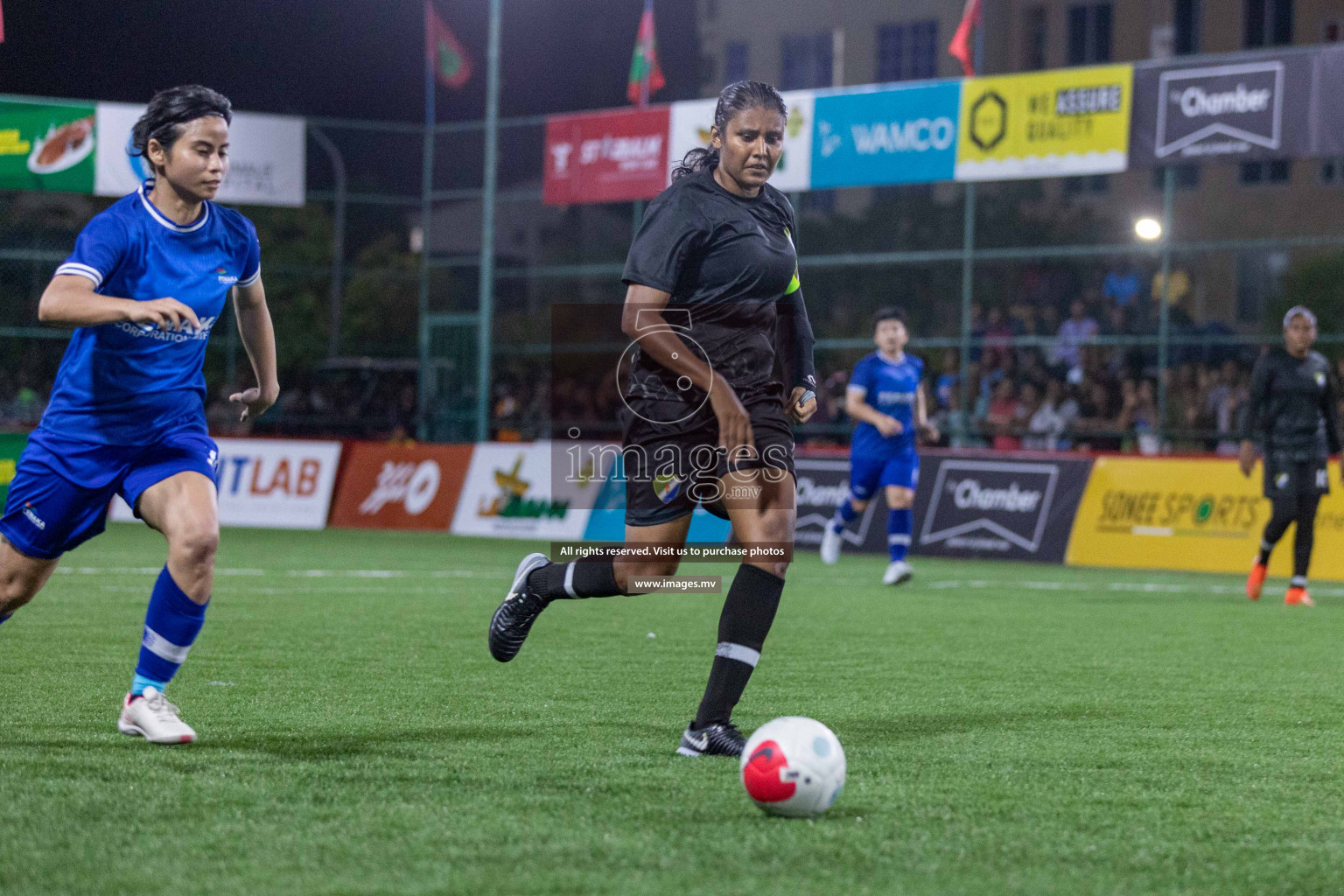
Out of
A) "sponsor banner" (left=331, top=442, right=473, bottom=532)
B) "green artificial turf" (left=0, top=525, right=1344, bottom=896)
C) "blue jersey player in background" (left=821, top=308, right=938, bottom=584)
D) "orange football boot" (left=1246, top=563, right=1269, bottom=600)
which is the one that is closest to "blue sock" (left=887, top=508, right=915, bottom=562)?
"blue jersey player in background" (left=821, top=308, right=938, bottom=584)

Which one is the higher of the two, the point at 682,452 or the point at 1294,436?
the point at 682,452

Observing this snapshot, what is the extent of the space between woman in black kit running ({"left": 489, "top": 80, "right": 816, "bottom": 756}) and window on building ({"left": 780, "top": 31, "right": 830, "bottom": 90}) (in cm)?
4311

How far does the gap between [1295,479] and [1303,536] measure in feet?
1.45

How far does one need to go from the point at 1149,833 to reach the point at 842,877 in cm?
102

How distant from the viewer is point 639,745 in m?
5.72

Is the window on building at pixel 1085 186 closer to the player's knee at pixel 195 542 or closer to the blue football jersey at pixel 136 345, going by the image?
the blue football jersey at pixel 136 345

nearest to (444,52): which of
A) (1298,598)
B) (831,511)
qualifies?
(831,511)

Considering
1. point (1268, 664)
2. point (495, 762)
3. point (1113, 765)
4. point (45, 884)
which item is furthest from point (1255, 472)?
point (45, 884)

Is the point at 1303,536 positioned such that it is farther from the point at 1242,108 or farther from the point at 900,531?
the point at 1242,108

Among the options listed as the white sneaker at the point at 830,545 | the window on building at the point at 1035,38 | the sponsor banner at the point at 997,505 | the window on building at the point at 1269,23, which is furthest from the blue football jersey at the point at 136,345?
the window on building at the point at 1035,38

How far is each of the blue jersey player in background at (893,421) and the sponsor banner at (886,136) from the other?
19.5 feet

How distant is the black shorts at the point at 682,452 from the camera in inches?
216

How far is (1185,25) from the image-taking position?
42.3 meters

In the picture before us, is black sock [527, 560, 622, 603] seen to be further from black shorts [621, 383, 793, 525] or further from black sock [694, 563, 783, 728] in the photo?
black sock [694, 563, 783, 728]
